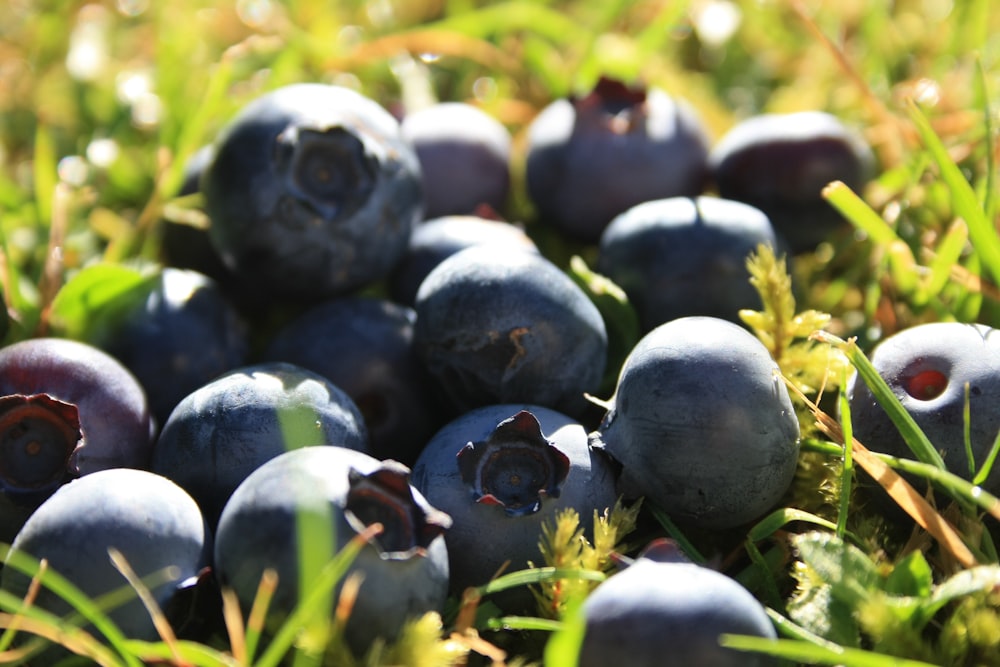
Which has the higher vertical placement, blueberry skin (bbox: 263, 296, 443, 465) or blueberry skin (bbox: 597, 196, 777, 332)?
blueberry skin (bbox: 597, 196, 777, 332)

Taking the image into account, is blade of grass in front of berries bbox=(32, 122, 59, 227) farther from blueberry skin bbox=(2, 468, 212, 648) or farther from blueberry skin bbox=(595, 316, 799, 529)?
blueberry skin bbox=(595, 316, 799, 529)

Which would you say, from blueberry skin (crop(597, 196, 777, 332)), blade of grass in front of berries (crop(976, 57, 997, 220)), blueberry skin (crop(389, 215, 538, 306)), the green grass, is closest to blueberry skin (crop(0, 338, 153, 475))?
the green grass

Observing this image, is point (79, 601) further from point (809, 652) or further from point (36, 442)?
point (809, 652)

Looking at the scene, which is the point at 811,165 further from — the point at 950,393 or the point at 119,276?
the point at 119,276

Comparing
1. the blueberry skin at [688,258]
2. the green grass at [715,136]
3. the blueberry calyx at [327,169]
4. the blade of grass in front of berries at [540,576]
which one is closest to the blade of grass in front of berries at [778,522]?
the green grass at [715,136]

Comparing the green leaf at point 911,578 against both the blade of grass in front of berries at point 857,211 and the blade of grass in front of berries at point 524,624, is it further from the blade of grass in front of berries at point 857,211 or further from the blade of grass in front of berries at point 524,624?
the blade of grass in front of berries at point 857,211

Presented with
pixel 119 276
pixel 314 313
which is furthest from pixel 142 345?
pixel 314 313
